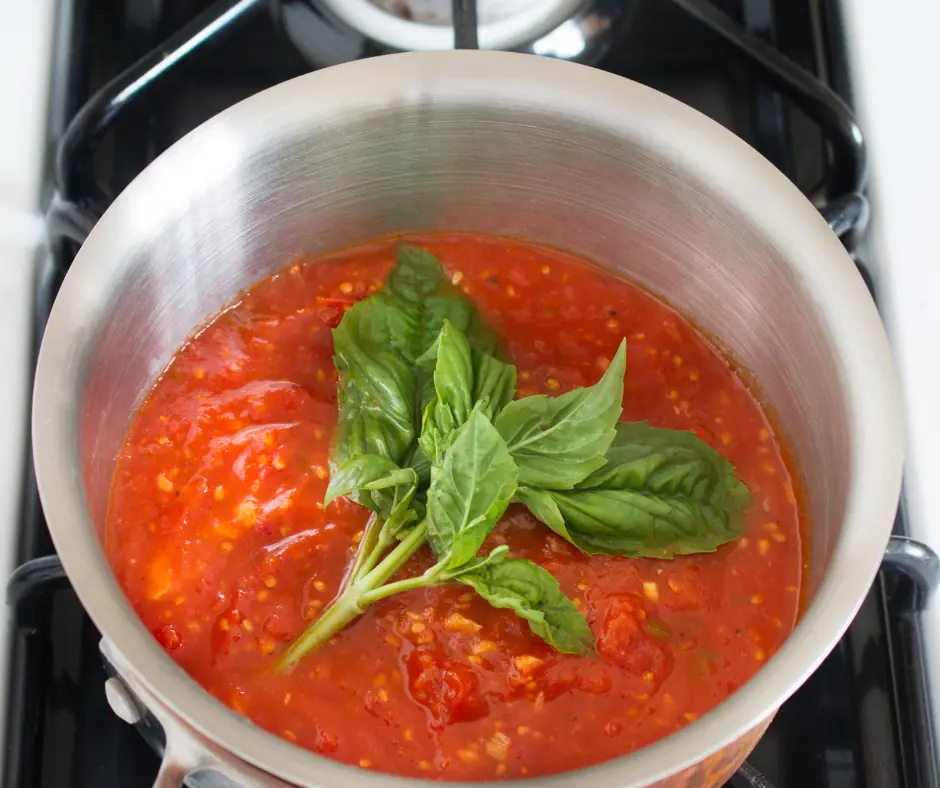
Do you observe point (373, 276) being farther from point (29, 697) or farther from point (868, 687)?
point (868, 687)

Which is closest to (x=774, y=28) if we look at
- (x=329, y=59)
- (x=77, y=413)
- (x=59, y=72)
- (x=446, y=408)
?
(x=329, y=59)

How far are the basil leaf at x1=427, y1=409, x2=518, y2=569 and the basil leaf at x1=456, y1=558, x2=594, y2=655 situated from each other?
31 millimetres

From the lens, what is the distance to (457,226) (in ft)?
4.85

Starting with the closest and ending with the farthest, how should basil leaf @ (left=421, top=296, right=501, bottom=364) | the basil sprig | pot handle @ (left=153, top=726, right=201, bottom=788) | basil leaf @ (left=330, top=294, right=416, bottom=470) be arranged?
pot handle @ (left=153, top=726, right=201, bottom=788) → the basil sprig → basil leaf @ (left=330, top=294, right=416, bottom=470) → basil leaf @ (left=421, top=296, right=501, bottom=364)

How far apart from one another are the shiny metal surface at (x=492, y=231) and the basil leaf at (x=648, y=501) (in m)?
0.11

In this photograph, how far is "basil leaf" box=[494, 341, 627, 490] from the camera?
1.15m

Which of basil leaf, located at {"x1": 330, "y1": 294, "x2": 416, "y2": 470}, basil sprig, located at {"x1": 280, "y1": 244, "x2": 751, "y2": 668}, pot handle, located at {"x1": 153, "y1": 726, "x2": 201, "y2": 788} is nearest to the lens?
pot handle, located at {"x1": 153, "y1": 726, "x2": 201, "y2": 788}

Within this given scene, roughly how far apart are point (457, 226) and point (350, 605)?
541 mm

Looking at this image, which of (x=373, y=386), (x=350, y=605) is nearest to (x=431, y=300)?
(x=373, y=386)

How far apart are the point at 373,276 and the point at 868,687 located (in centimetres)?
73

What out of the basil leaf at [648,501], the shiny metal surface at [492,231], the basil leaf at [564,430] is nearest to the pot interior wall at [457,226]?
the shiny metal surface at [492,231]

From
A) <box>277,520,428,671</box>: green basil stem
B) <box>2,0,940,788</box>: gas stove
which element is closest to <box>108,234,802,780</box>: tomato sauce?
<box>277,520,428,671</box>: green basil stem

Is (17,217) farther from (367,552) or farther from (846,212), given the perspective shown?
(846,212)

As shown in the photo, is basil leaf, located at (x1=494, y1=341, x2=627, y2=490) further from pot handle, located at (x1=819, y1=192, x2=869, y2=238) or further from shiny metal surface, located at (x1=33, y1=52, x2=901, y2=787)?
pot handle, located at (x1=819, y1=192, x2=869, y2=238)
